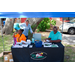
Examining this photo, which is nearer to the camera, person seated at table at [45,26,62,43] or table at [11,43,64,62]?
Answer: table at [11,43,64,62]

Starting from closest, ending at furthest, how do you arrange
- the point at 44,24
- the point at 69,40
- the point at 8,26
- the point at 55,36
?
the point at 55,36 < the point at 69,40 < the point at 8,26 < the point at 44,24

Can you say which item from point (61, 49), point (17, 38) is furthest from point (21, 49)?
point (61, 49)

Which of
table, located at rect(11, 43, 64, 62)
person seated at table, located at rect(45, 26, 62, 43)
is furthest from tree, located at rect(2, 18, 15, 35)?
table, located at rect(11, 43, 64, 62)

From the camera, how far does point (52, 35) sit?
438cm

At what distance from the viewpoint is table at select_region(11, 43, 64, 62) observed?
358cm

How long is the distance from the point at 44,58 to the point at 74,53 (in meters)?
2.01

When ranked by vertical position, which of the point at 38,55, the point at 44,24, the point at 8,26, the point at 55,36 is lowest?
the point at 38,55

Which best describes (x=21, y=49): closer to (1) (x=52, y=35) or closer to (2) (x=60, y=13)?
(1) (x=52, y=35)

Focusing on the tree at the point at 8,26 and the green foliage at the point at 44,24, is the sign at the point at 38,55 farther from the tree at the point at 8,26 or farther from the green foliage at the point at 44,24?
the green foliage at the point at 44,24

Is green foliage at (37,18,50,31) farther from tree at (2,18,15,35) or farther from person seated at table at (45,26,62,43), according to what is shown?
person seated at table at (45,26,62,43)

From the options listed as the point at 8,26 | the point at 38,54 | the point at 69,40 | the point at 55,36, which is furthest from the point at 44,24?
the point at 38,54

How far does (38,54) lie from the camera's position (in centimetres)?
360

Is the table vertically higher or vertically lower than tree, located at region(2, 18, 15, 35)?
lower

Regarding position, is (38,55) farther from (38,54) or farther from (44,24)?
(44,24)
